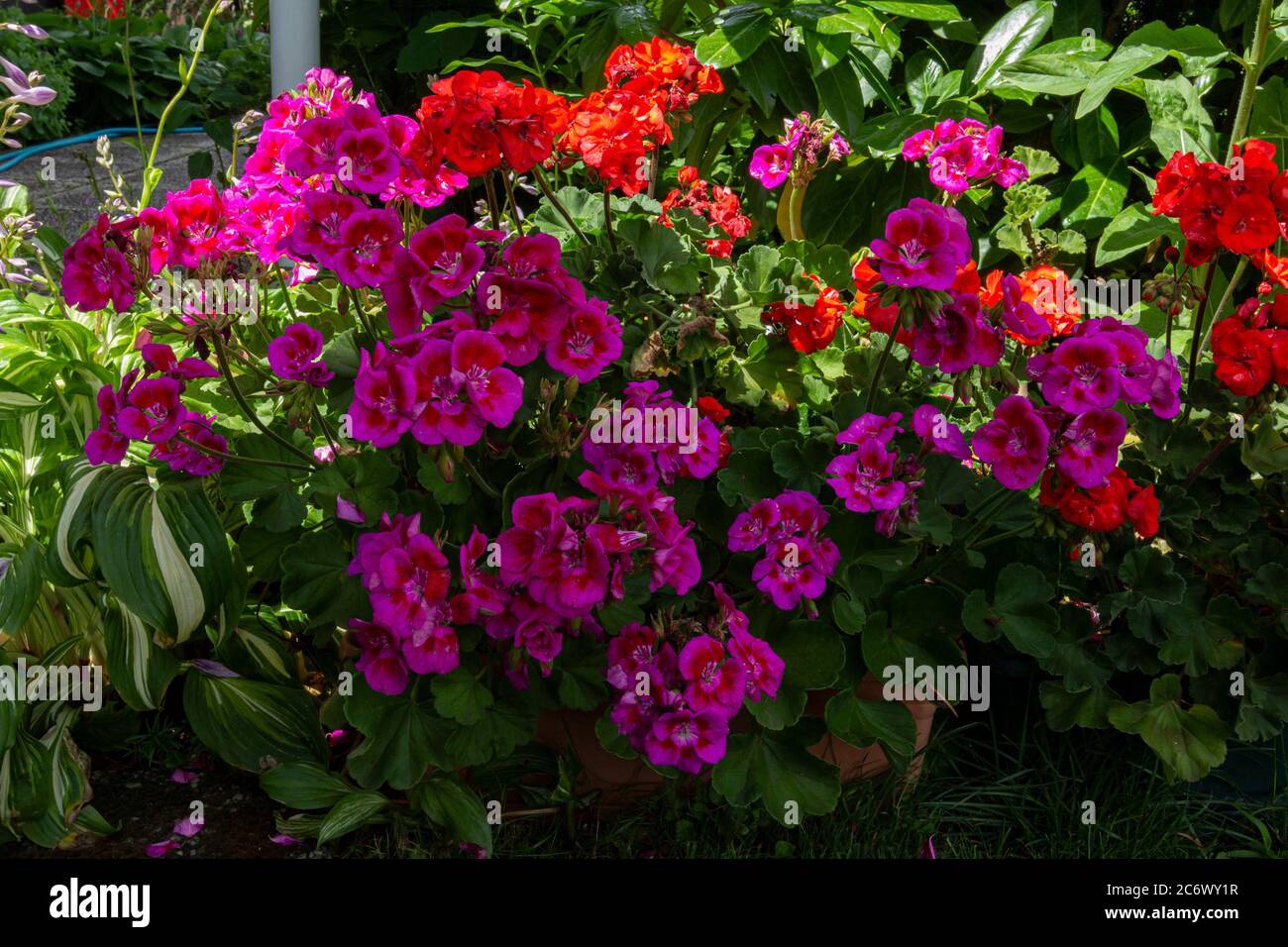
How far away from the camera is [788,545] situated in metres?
1.59

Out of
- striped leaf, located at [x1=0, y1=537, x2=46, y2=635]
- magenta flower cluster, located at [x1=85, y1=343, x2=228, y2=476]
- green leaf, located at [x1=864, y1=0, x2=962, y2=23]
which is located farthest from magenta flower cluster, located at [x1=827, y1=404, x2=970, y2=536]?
striped leaf, located at [x1=0, y1=537, x2=46, y2=635]

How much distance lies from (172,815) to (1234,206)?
177 centimetres

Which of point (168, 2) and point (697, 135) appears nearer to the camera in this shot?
point (697, 135)

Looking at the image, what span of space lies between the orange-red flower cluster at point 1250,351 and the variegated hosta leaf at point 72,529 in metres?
1.61

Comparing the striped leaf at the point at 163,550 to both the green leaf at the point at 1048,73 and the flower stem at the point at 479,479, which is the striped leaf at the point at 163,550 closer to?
the flower stem at the point at 479,479

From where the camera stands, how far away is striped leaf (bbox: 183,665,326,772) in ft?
5.86

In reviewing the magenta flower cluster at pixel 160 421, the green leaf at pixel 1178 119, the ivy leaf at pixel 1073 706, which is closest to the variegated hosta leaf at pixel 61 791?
the magenta flower cluster at pixel 160 421

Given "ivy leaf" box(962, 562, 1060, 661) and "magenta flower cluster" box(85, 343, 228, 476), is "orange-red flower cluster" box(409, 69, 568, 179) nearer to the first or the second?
"magenta flower cluster" box(85, 343, 228, 476)

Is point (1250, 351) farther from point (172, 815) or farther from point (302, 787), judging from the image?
point (172, 815)

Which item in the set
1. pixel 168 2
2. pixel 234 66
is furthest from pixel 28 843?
pixel 168 2

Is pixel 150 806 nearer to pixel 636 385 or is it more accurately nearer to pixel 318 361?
pixel 318 361

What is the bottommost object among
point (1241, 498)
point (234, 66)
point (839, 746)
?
point (839, 746)
